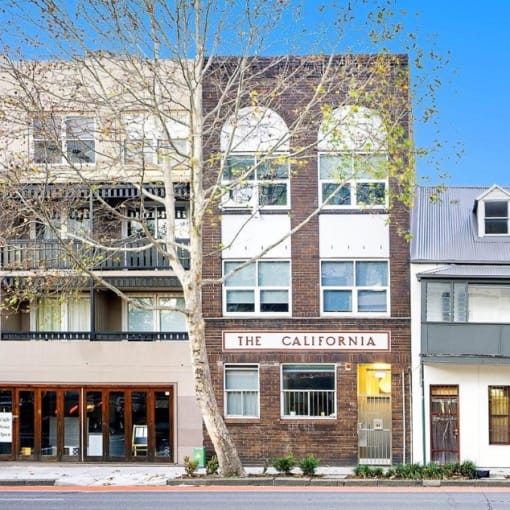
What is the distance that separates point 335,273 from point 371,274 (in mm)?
995

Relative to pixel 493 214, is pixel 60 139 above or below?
above

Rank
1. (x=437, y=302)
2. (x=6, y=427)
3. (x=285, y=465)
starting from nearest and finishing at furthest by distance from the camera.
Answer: (x=285, y=465)
(x=437, y=302)
(x=6, y=427)

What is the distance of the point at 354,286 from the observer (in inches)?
1030

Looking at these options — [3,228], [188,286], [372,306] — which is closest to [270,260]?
[372,306]

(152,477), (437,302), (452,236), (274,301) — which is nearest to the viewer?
(152,477)

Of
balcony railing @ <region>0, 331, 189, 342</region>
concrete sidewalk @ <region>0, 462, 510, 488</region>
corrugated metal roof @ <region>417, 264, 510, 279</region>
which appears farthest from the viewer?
balcony railing @ <region>0, 331, 189, 342</region>

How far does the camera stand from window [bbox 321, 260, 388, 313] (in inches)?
1030

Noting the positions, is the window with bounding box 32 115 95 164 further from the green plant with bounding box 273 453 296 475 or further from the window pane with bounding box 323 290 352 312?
the green plant with bounding box 273 453 296 475

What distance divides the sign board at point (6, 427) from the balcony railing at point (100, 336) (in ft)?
7.32

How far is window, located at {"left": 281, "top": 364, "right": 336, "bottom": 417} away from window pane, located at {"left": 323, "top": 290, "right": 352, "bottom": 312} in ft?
5.25

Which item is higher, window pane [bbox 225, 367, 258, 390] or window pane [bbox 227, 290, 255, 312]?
window pane [bbox 227, 290, 255, 312]

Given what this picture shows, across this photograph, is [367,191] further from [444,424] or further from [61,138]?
[61,138]

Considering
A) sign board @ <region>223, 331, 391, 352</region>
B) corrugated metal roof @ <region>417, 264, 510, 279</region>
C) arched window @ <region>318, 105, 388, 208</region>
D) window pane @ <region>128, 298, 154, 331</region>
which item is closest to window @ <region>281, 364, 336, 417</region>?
sign board @ <region>223, 331, 391, 352</region>

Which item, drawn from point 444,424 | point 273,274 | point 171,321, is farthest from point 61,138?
point 444,424
